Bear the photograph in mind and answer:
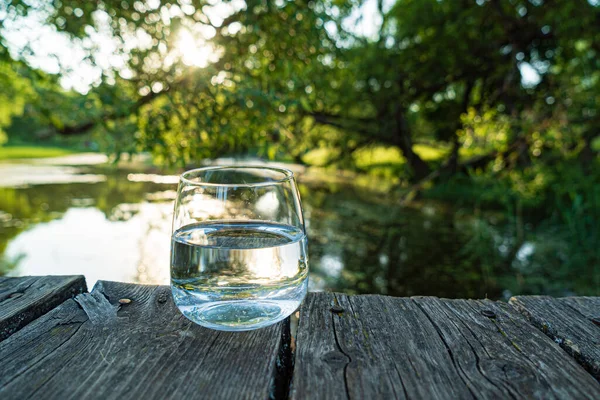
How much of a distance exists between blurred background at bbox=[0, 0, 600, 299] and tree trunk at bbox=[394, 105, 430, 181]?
0.07 metres

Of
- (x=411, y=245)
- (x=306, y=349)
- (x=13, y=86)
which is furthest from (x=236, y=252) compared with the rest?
(x=13, y=86)

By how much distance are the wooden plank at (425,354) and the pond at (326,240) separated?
16.0ft

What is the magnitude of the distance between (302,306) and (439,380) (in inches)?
16.5

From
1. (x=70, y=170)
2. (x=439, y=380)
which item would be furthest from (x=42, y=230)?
(x=70, y=170)

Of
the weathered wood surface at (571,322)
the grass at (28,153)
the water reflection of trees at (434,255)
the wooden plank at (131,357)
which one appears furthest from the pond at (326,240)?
the grass at (28,153)

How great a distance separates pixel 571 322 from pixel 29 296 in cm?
134

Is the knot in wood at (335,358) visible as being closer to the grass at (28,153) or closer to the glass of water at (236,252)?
the glass of water at (236,252)

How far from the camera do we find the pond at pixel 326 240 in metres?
6.34

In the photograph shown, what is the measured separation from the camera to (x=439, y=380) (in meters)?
0.85

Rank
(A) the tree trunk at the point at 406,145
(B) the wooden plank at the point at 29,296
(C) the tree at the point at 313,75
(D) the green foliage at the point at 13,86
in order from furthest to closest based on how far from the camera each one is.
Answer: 1. (A) the tree trunk at the point at 406,145
2. (D) the green foliage at the point at 13,86
3. (C) the tree at the point at 313,75
4. (B) the wooden plank at the point at 29,296

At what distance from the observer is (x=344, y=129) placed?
1198 cm

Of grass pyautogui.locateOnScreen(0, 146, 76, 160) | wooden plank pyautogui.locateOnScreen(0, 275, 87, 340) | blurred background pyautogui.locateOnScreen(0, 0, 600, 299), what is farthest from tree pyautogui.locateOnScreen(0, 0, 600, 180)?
grass pyautogui.locateOnScreen(0, 146, 76, 160)

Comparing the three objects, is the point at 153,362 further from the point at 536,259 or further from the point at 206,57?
the point at 536,259

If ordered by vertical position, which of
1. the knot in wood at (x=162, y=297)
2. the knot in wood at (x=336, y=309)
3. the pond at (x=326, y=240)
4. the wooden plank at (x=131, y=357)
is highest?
the knot in wood at (x=336, y=309)
